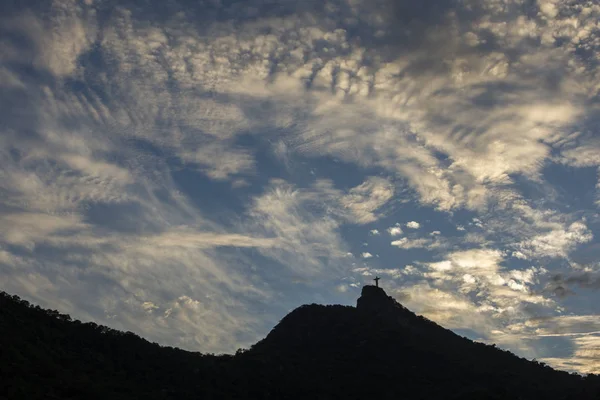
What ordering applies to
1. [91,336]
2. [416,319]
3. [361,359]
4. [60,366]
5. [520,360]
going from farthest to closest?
[416,319] < [520,360] < [361,359] < [91,336] < [60,366]

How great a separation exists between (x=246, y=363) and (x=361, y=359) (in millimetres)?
31971

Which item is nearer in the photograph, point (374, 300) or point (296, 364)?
point (296, 364)

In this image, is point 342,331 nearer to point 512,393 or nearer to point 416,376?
point 416,376

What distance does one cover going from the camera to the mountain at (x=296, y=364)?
257 feet

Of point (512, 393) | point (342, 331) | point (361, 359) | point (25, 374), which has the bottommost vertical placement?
point (25, 374)

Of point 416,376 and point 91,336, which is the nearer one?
point 91,336

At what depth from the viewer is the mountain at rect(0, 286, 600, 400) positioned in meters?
78.4

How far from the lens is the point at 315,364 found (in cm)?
12500

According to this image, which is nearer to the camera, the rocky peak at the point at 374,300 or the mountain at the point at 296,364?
the mountain at the point at 296,364

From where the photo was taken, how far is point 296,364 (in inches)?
4867

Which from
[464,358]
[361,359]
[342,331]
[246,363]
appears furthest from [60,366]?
[464,358]

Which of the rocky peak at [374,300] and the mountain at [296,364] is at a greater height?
the rocky peak at [374,300]

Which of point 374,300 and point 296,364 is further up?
point 374,300

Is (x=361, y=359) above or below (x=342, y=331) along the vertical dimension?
below
